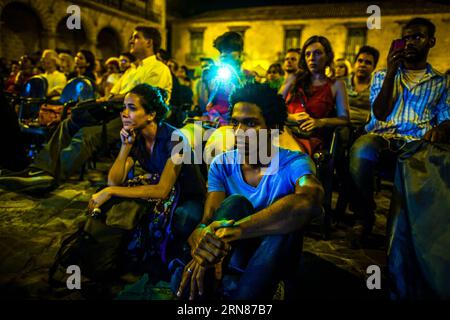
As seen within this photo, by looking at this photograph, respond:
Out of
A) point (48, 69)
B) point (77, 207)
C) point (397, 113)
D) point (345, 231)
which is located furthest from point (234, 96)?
point (48, 69)

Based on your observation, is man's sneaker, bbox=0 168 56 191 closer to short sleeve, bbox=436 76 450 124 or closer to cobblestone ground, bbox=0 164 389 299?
cobblestone ground, bbox=0 164 389 299

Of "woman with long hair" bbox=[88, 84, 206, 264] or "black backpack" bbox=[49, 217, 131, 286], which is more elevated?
"woman with long hair" bbox=[88, 84, 206, 264]

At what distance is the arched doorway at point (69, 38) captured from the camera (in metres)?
22.6

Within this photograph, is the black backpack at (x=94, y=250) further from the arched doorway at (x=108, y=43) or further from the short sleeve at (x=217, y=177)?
the arched doorway at (x=108, y=43)

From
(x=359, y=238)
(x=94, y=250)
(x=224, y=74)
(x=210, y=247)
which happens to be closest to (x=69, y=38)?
(x=224, y=74)

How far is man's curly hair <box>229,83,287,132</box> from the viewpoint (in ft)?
7.32

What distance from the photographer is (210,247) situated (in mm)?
1762

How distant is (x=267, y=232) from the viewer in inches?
70.1

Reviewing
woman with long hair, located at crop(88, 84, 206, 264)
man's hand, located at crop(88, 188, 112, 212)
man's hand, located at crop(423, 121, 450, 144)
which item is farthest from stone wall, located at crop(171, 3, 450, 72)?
man's hand, located at crop(88, 188, 112, 212)

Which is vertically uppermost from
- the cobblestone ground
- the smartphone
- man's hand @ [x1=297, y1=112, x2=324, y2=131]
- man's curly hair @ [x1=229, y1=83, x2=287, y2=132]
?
the smartphone

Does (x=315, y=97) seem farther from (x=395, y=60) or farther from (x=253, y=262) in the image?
(x=253, y=262)

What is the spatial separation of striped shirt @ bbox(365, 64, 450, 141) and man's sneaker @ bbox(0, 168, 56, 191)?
4278 millimetres

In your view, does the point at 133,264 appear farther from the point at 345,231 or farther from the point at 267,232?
the point at 345,231

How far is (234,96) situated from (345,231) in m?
2.26
